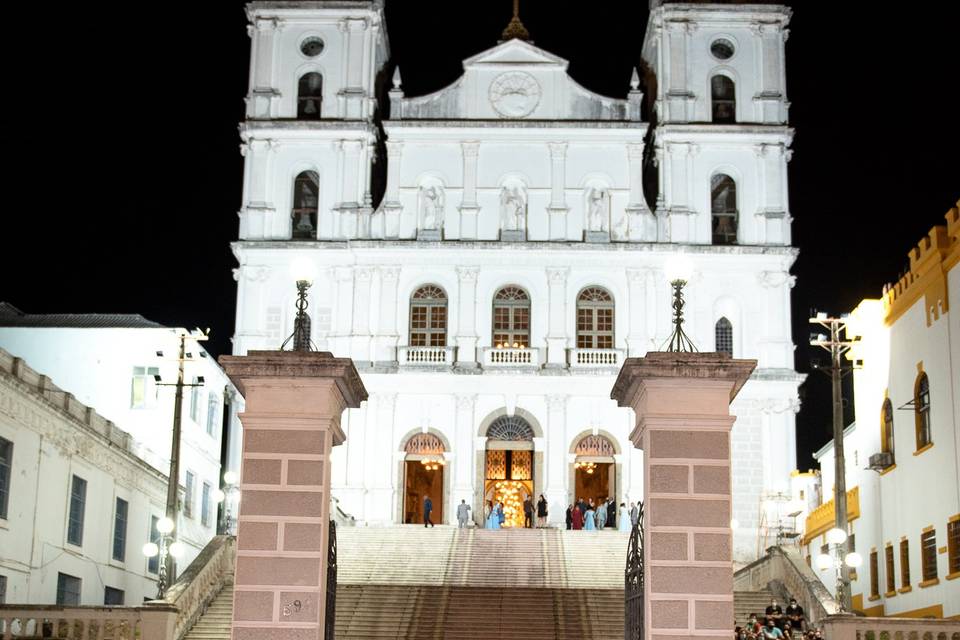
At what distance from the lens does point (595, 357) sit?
44938 millimetres

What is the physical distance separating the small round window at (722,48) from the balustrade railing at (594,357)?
10827 mm

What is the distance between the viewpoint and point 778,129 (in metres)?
46.5

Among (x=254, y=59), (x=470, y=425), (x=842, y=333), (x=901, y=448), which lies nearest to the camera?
(x=901, y=448)

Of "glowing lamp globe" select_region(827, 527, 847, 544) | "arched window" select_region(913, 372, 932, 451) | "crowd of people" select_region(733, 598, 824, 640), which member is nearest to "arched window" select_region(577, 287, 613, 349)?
"arched window" select_region(913, 372, 932, 451)

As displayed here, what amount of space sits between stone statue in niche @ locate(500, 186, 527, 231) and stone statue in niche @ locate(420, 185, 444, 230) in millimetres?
1970

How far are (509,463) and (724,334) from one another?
8.03 metres

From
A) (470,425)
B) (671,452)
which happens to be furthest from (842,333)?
(671,452)

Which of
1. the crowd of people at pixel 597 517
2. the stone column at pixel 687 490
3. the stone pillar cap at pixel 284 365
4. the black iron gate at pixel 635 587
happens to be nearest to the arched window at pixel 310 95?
the crowd of people at pixel 597 517

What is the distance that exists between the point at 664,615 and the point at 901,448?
17557 millimetres

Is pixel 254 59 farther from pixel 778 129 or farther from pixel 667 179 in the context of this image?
pixel 778 129

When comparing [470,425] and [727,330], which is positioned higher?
[727,330]

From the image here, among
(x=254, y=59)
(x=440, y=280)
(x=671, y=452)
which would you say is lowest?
(x=671, y=452)

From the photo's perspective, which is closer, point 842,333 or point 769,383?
point 842,333

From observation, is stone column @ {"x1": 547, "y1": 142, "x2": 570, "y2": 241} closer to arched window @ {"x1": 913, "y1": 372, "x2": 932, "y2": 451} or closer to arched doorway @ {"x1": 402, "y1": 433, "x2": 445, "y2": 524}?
arched doorway @ {"x1": 402, "y1": 433, "x2": 445, "y2": 524}
